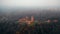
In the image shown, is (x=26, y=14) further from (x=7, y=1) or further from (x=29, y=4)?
(x=7, y=1)

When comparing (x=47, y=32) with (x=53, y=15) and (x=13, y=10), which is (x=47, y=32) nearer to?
(x=53, y=15)

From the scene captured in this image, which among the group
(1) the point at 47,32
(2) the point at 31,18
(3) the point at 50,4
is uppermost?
(3) the point at 50,4

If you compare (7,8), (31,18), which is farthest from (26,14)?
(7,8)

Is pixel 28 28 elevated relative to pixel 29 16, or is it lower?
lower

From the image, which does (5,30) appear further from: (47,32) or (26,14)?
(47,32)

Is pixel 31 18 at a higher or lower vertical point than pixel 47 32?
higher

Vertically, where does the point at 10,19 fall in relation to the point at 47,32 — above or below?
above

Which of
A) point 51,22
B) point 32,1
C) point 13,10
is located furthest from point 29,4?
point 51,22

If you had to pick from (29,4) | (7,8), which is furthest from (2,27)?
(29,4)
